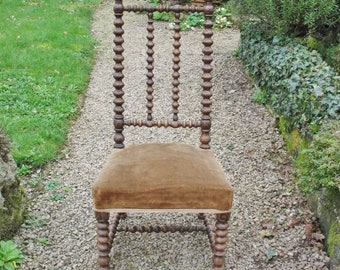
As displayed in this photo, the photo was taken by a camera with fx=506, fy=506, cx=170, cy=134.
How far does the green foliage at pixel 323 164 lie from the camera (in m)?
2.64

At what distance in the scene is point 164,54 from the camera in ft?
22.9

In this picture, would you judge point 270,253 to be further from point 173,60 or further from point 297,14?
point 297,14

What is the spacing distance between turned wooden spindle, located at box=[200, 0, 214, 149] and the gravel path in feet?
2.18

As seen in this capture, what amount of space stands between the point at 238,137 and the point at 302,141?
0.82 meters

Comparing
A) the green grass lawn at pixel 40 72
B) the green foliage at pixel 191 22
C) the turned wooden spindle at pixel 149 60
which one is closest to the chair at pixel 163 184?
the turned wooden spindle at pixel 149 60

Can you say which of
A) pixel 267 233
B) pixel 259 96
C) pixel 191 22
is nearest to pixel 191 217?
pixel 267 233

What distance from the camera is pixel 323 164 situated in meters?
2.70

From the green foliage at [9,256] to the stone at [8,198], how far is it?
0.47 ft

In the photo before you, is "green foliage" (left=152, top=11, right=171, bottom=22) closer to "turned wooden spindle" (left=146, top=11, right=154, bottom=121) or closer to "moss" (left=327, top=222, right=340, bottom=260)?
"turned wooden spindle" (left=146, top=11, right=154, bottom=121)

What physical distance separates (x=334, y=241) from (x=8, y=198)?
1.80 m

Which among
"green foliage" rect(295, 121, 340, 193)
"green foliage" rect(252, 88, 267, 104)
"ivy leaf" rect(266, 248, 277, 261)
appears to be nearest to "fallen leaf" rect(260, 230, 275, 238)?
"ivy leaf" rect(266, 248, 277, 261)

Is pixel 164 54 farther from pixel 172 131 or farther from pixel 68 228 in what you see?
pixel 68 228

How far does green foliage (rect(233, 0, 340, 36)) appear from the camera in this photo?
14.4ft

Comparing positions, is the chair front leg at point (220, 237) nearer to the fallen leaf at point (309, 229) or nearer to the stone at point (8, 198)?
the fallen leaf at point (309, 229)
